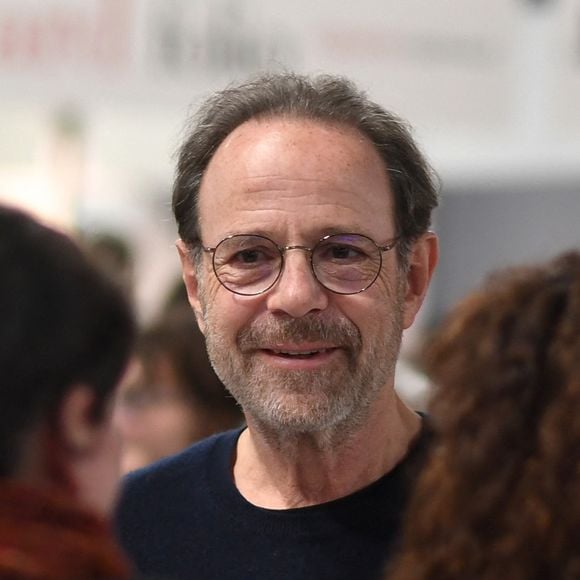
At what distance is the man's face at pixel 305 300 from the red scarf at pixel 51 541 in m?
0.75

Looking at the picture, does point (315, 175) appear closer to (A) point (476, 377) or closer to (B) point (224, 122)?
(B) point (224, 122)

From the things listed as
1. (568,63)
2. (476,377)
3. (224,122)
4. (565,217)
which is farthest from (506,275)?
(565,217)

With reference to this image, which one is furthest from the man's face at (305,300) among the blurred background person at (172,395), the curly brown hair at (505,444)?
the blurred background person at (172,395)

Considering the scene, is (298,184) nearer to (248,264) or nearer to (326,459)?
(248,264)

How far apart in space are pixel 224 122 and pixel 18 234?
904 millimetres

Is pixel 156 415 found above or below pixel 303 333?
below

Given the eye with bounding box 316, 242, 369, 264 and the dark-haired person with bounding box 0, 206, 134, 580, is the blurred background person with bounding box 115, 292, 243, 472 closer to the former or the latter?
the eye with bounding box 316, 242, 369, 264

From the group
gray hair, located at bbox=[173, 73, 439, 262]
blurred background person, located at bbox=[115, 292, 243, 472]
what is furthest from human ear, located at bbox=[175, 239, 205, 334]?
blurred background person, located at bbox=[115, 292, 243, 472]

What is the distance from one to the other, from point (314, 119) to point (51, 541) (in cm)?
110

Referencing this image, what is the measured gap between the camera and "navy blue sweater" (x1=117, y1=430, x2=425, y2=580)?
218cm

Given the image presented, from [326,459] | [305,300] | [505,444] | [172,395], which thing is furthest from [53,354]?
[172,395]

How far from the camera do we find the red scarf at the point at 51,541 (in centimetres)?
145

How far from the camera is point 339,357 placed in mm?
2268

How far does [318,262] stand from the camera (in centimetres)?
226
